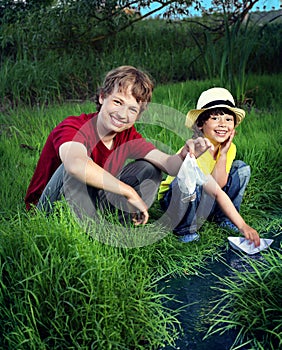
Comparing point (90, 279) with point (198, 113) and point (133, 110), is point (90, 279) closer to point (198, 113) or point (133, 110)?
point (133, 110)

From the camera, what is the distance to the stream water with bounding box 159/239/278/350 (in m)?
2.07

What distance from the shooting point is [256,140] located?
3898 millimetres

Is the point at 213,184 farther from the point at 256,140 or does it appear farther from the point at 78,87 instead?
the point at 78,87

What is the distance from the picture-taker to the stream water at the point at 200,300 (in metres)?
2.07

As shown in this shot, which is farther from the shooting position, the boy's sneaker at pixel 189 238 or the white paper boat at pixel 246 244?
the boy's sneaker at pixel 189 238

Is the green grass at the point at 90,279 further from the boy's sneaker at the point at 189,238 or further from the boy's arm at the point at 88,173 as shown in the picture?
the boy's arm at the point at 88,173

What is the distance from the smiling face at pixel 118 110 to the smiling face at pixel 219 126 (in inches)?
16.8

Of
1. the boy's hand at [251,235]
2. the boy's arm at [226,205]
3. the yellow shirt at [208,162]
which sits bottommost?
the boy's hand at [251,235]

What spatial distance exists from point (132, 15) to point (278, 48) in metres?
1.97

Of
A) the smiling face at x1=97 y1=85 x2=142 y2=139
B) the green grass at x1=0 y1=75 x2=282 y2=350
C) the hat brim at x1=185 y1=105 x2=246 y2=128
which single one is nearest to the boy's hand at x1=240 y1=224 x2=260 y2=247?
the green grass at x1=0 y1=75 x2=282 y2=350

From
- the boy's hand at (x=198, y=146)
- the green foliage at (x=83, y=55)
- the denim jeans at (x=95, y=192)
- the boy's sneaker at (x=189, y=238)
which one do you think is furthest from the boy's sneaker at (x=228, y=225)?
the green foliage at (x=83, y=55)

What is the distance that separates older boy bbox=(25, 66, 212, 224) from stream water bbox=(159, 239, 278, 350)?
1.33 feet

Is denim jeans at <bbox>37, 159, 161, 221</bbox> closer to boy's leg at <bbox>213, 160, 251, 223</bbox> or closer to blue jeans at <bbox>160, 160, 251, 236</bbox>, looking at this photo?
blue jeans at <bbox>160, 160, 251, 236</bbox>

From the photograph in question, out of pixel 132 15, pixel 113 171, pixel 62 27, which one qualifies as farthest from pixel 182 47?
pixel 113 171
